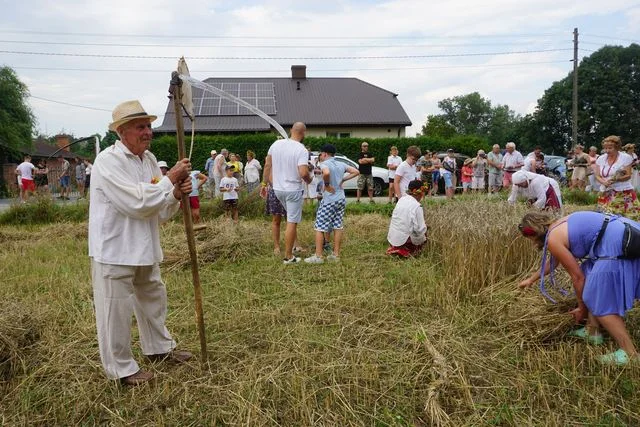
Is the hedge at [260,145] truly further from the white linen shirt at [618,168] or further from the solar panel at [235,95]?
the white linen shirt at [618,168]

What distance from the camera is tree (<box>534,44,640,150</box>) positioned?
43188mm

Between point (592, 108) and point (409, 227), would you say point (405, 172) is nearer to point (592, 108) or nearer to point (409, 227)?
point (409, 227)

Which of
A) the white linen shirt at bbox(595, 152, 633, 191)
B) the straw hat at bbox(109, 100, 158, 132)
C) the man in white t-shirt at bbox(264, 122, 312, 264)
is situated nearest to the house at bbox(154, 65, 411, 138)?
the man in white t-shirt at bbox(264, 122, 312, 264)

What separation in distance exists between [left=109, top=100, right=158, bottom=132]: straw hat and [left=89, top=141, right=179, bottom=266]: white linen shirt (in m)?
0.14

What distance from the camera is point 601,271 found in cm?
318

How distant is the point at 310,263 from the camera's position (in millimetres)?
6242

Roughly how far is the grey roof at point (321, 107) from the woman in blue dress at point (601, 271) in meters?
24.9

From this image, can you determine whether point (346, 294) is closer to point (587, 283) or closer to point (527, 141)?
point (587, 283)

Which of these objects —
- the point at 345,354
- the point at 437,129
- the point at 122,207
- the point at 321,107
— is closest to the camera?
the point at 122,207

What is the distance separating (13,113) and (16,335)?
104 ft

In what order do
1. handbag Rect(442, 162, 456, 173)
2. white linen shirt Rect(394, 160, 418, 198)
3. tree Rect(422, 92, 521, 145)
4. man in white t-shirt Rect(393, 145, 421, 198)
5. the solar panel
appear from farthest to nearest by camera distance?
1. tree Rect(422, 92, 521, 145)
2. the solar panel
3. handbag Rect(442, 162, 456, 173)
4. white linen shirt Rect(394, 160, 418, 198)
5. man in white t-shirt Rect(393, 145, 421, 198)

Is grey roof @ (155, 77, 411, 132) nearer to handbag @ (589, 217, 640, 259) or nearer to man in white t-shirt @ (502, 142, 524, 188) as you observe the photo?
man in white t-shirt @ (502, 142, 524, 188)

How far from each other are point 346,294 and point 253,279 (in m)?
1.28

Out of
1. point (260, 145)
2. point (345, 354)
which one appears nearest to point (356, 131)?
point (260, 145)
